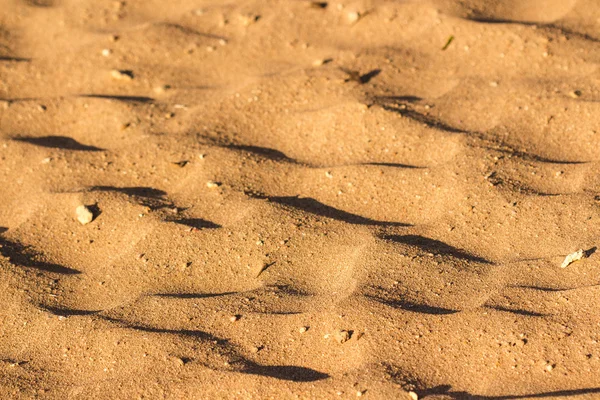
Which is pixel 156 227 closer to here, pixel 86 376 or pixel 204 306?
pixel 204 306

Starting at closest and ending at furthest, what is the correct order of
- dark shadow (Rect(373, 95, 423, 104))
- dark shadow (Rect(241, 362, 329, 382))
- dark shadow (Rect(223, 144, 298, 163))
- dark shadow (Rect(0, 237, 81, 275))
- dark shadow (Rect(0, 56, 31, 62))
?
dark shadow (Rect(241, 362, 329, 382)) → dark shadow (Rect(0, 237, 81, 275)) → dark shadow (Rect(223, 144, 298, 163)) → dark shadow (Rect(373, 95, 423, 104)) → dark shadow (Rect(0, 56, 31, 62))

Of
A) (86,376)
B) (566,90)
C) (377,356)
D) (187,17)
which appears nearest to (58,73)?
(187,17)

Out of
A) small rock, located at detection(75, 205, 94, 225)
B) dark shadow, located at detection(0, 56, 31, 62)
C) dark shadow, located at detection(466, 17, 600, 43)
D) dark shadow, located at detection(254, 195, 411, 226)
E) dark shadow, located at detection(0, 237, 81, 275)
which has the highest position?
dark shadow, located at detection(466, 17, 600, 43)

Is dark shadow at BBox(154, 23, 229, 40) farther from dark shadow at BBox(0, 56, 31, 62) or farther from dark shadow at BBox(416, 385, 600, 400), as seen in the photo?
dark shadow at BBox(416, 385, 600, 400)

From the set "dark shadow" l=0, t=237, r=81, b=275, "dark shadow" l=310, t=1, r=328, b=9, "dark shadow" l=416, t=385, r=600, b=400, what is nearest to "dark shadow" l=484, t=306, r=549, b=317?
"dark shadow" l=416, t=385, r=600, b=400

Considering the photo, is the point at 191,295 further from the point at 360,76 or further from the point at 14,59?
the point at 14,59

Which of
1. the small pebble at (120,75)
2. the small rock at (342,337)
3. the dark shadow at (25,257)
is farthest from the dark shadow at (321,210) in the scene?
the small pebble at (120,75)

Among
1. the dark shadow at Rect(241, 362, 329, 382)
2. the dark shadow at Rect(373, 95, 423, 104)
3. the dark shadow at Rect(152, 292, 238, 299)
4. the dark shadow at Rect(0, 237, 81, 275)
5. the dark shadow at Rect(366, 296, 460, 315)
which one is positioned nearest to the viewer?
the dark shadow at Rect(241, 362, 329, 382)
